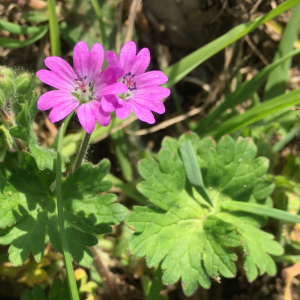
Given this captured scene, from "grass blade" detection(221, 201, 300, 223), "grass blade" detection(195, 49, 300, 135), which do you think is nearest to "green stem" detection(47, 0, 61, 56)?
"grass blade" detection(195, 49, 300, 135)

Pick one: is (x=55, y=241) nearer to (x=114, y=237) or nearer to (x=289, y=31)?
(x=114, y=237)

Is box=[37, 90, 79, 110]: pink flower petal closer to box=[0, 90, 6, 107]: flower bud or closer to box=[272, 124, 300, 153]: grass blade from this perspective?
box=[0, 90, 6, 107]: flower bud

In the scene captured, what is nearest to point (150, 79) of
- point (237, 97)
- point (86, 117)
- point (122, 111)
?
point (122, 111)

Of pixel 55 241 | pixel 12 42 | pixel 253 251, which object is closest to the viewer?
pixel 55 241

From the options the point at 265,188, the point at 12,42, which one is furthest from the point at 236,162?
the point at 12,42

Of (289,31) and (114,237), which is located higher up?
(289,31)

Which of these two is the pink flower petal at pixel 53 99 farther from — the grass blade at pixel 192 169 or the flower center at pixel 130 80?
the grass blade at pixel 192 169
